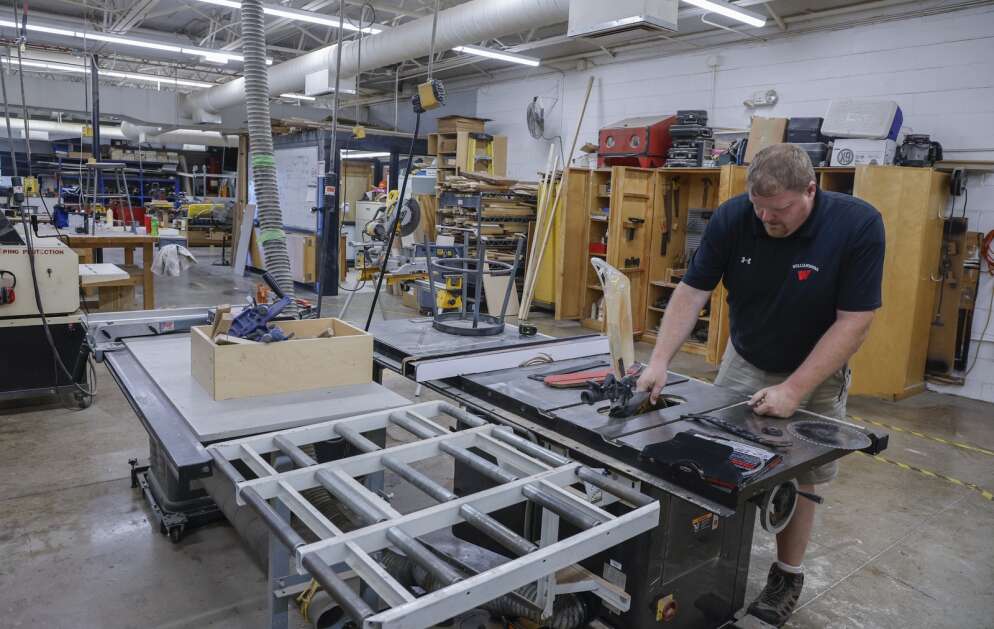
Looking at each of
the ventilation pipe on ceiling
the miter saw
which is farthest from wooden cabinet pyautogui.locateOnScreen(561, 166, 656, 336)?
the ventilation pipe on ceiling

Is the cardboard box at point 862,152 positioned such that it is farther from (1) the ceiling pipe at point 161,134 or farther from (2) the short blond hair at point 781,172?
(1) the ceiling pipe at point 161,134

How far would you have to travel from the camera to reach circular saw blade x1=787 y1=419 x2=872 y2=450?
5.18ft

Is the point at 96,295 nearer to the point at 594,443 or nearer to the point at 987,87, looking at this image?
the point at 594,443

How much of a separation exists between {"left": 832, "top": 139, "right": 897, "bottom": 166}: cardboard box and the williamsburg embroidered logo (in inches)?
128

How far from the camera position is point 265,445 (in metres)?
1.47

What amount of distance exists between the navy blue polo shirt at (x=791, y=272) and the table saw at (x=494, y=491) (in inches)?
8.0

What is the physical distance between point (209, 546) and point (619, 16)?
2.50 m

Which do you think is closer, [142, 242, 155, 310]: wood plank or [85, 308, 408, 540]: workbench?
[85, 308, 408, 540]: workbench

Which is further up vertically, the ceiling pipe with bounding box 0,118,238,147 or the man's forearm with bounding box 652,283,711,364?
the ceiling pipe with bounding box 0,118,238,147

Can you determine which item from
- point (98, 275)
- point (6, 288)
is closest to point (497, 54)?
Result: point (98, 275)

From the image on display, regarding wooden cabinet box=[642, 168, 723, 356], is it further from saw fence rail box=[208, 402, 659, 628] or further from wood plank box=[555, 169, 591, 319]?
saw fence rail box=[208, 402, 659, 628]

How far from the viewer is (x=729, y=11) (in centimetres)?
515

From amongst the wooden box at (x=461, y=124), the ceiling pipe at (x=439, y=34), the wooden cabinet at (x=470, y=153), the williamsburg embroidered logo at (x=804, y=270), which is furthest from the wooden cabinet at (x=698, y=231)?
the williamsburg embroidered logo at (x=804, y=270)

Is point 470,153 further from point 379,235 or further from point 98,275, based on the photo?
point 98,275
